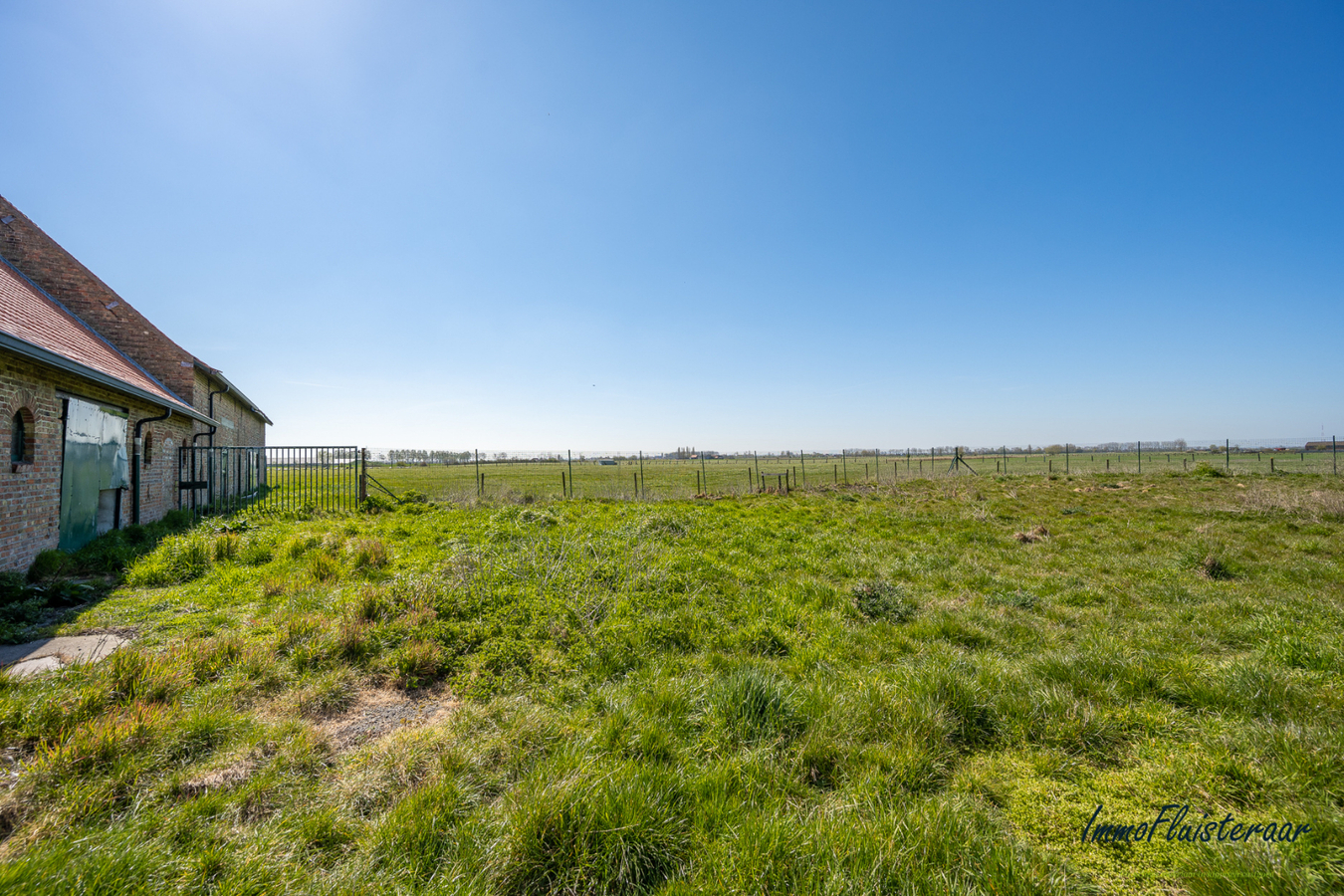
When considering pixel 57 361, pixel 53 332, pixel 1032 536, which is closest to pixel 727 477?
pixel 1032 536

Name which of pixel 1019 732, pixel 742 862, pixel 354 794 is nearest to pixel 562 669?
pixel 354 794

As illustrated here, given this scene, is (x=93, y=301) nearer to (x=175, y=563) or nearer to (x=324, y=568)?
(x=175, y=563)

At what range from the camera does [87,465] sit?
27.3 ft

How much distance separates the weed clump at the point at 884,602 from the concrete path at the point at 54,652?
722 cm

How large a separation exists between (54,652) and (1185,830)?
8185 mm

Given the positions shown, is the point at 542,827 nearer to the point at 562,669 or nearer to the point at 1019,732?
the point at 562,669

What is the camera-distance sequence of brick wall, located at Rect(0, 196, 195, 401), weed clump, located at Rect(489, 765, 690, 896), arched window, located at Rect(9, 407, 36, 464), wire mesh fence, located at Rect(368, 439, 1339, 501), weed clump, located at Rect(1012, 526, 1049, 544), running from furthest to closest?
wire mesh fence, located at Rect(368, 439, 1339, 501) → brick wall, located at Rect(0, 196, 195, 401) → weed clump, located at Rect(1012, 526, 1049, 544) → arched window, located at Rect(9, 407, 36, 464) → weed clump, located at Rect(489, 765, 690, 896)

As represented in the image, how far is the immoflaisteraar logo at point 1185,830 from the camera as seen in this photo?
2238 mm

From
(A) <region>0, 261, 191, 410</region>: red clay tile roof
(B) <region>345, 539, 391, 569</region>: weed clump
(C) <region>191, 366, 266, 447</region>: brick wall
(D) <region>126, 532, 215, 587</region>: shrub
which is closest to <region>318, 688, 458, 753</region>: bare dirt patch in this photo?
(B) <region>345, 539, 391, 569</region>: weed clump

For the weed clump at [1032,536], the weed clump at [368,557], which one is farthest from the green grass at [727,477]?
the weed clump at [1032,536]

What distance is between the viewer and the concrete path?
3793mm

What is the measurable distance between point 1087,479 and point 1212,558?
18.4m

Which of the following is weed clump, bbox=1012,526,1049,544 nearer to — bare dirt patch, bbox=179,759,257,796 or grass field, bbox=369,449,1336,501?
grass field, bbox=369,449,1336,501

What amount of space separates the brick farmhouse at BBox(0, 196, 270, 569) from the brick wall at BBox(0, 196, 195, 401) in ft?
0.08
